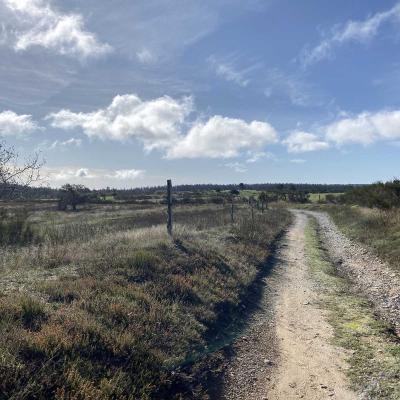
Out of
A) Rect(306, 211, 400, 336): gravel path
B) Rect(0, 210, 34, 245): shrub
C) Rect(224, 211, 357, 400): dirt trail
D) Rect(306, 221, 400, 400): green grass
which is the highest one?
Rect(0, 210, 34, 245): shrub

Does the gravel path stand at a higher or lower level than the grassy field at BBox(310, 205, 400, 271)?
lower

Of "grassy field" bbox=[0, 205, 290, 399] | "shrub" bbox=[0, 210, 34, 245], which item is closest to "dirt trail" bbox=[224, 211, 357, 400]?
"grassy field" bbox=[0, 205, 290, 399]

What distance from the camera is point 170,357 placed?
6.62 metres

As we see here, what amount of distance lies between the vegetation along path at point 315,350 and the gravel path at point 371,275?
301mm

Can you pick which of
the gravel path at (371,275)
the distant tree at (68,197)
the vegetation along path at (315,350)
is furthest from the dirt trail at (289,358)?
the distant tree at (68,197)

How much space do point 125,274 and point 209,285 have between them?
2.16 meters

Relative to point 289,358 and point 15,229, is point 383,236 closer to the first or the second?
point 289,358

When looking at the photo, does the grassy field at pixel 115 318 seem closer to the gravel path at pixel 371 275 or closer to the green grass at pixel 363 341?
the green grass at pixel 363 341

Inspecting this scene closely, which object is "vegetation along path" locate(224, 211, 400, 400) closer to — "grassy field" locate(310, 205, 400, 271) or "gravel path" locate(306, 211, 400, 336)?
"gravel path" locate(306, 211, 400, 336)

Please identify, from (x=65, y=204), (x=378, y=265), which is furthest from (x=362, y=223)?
(x=65, y=204)

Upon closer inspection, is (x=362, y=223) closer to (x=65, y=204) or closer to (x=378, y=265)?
(x=378, y=265)

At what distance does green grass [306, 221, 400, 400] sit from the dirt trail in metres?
0.23

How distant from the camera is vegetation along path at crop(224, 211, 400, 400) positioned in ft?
20.6

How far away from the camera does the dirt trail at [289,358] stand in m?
6.27
